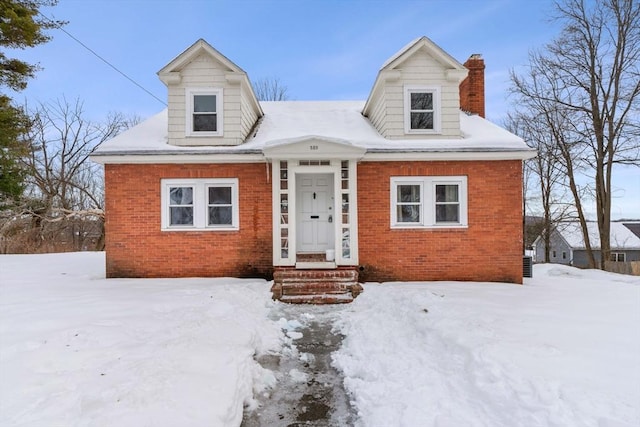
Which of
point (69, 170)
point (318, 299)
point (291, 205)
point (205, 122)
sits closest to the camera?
point (318, 299)

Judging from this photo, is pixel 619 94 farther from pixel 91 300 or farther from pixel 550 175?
pixel 91 300

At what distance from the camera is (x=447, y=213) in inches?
371

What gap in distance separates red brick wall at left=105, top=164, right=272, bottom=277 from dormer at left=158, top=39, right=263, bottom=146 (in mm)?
979

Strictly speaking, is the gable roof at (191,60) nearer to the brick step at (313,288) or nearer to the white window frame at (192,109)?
the white window frame at (192,109)

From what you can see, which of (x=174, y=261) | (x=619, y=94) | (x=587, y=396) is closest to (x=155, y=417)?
(x=587, y=396)

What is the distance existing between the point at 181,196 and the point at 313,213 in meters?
3.59

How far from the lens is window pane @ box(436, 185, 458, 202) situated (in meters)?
9.40

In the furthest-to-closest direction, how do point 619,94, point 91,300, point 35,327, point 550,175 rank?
point 550,175
point 619,94
point 91,300
point 35,327

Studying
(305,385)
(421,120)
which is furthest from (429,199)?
(305,385)

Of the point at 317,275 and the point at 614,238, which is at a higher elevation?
the point at 317,275

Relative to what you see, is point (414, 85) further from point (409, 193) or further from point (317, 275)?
point (317, 275)

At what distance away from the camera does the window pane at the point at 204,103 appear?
9797 millimetres

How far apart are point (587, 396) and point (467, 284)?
227 inches

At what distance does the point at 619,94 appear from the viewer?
685 inches
